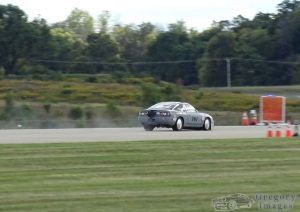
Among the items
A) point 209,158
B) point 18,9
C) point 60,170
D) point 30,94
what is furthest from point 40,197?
point 18,9

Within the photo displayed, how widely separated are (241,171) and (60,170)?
11.5 feet

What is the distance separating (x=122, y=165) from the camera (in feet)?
65.5

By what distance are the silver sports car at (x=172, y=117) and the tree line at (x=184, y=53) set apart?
2284 inches

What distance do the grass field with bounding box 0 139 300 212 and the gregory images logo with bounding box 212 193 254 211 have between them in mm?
152

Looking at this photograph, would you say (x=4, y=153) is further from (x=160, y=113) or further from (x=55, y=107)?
(x=55, y=107)

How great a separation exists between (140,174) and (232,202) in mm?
4197

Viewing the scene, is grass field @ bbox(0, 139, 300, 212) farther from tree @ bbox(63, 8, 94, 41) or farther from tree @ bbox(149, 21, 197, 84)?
tree @ bbox(63, 8, 94, 41)

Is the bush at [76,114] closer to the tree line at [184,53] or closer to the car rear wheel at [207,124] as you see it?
the car rear wheel at [207,124]

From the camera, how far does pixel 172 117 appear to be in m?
37.6

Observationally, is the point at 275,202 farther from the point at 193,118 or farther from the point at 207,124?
the point at 207,124

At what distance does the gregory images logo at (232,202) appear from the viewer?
14.2 meters

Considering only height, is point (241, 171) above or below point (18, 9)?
below

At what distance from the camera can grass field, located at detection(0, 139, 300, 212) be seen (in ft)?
48.9

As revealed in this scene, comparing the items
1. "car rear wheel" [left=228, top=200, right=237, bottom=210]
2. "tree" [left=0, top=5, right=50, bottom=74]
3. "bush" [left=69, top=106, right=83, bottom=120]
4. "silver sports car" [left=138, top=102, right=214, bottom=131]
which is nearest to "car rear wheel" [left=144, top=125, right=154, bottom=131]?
"silver sports car" [left=138, top=102, right=214, bottom=131]
